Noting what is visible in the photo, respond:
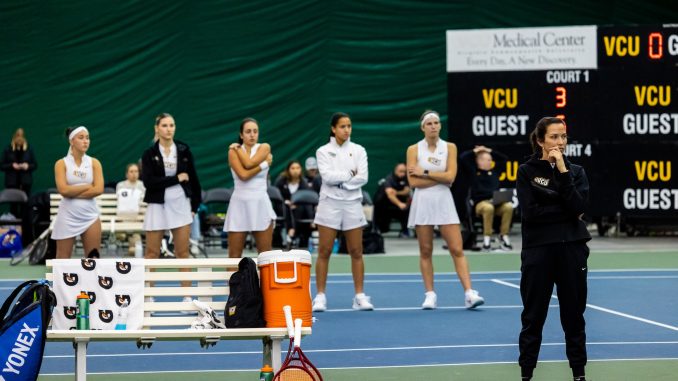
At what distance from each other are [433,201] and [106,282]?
480cm

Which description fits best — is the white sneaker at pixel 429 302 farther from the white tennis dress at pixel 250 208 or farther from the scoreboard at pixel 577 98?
the scoreboard at pixel 577 98

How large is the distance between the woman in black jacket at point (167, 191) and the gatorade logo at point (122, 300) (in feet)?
11.8

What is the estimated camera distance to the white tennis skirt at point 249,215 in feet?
38.9

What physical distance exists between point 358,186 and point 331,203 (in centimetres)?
32

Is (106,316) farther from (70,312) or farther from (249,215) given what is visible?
(249,215)

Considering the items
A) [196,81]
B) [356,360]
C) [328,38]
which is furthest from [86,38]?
[356,360]

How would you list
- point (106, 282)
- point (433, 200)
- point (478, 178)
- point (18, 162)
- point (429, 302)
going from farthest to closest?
1. point (18, 162)
2. point (478, 178)
3. point (429, 302)
4. point (433, 200)
5. point (106, 282)

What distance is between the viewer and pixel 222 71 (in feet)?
79.4

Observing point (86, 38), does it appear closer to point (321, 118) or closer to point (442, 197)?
point (321, 118)

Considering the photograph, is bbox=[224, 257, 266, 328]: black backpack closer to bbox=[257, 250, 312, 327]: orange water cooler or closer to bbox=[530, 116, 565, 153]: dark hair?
bbox=[257, 250, 312, 327]: orange water cooler

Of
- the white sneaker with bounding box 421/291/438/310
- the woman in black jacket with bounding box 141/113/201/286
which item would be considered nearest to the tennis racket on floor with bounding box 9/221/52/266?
the woman in black jacket with bounding box 141/113/201/286

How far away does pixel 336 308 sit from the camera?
12484 mm

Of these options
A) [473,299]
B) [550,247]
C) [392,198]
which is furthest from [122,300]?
[392,198]

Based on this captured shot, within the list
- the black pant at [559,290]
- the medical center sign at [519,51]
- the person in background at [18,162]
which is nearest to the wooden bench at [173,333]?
the black pant at [559,290]
